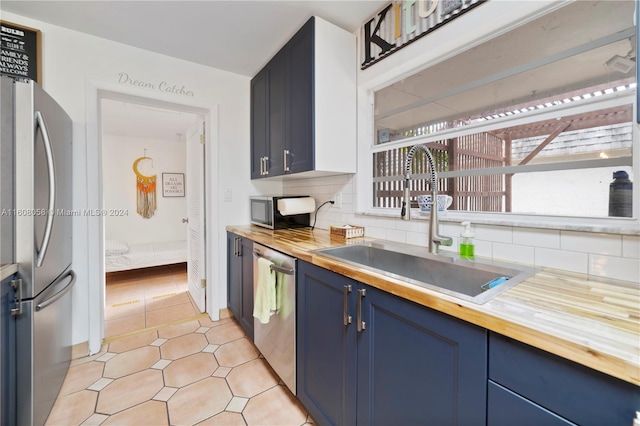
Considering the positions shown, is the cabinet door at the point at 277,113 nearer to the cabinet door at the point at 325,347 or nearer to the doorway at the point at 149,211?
the doorway at the point at 149,211

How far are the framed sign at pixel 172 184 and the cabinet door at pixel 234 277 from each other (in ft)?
10.3

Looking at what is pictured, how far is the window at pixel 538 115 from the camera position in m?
0.99

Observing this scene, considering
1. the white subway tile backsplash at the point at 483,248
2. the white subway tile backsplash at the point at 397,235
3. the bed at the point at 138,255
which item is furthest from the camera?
the bed at the point at 138,255

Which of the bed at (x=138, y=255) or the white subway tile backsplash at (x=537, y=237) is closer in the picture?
the white subway tile backsplash at (x=537, y=237)

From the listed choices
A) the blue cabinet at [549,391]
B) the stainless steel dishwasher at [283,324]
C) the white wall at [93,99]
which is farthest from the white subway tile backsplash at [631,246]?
the white wall at [93,99]

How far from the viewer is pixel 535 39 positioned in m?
1.20

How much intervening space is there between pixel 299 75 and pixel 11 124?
5.01 feet

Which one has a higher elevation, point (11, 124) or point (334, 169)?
point (11, 124)

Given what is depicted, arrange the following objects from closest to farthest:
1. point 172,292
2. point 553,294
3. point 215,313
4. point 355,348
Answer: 1. point 553,294
2. point 355,348
3. point 215,313
4. point 172,292

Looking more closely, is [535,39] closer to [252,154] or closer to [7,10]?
[252,154]

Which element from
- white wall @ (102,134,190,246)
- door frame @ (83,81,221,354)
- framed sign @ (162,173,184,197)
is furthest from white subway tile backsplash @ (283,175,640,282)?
framed sign @ (162,173,184,197)

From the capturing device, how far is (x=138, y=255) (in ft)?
12.2

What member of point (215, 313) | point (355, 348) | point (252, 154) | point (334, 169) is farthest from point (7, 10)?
point (355, 348)

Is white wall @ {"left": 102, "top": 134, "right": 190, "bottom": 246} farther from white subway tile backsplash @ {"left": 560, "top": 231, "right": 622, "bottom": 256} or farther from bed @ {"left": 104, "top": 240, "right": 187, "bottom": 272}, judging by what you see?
white subway tile backsplash @ {"left": 560, "top": 231, "right": 622, "bottom": 256}
